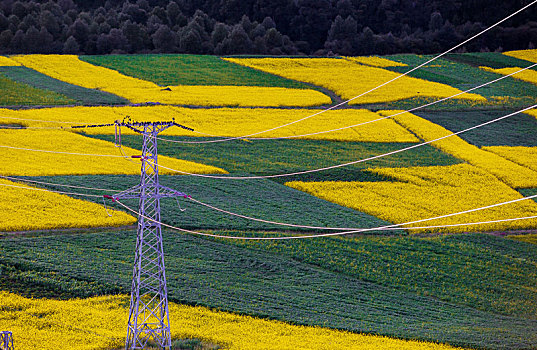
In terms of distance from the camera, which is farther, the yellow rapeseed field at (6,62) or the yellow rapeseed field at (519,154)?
the yellow rapeseed field at (6,62)

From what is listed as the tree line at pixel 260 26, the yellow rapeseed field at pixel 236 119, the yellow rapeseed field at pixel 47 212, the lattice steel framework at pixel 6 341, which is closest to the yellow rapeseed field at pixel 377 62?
the tree line at pixel 260 26

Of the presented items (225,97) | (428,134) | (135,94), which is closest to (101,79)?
(135,94)

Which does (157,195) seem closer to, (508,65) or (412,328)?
(412,328)

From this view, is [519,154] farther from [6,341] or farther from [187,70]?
[6,341]

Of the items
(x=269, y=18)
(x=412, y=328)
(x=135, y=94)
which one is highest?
(x=269, y=18)

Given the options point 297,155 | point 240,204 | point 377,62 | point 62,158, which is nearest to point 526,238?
point 240,204

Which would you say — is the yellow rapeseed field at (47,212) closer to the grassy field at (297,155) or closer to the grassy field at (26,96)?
the grassy field at (297,155)

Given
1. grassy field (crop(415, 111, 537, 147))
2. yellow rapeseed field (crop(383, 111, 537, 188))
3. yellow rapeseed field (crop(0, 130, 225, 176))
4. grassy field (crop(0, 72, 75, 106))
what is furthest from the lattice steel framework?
grassy field (crop(415, 111, 537, 147))
